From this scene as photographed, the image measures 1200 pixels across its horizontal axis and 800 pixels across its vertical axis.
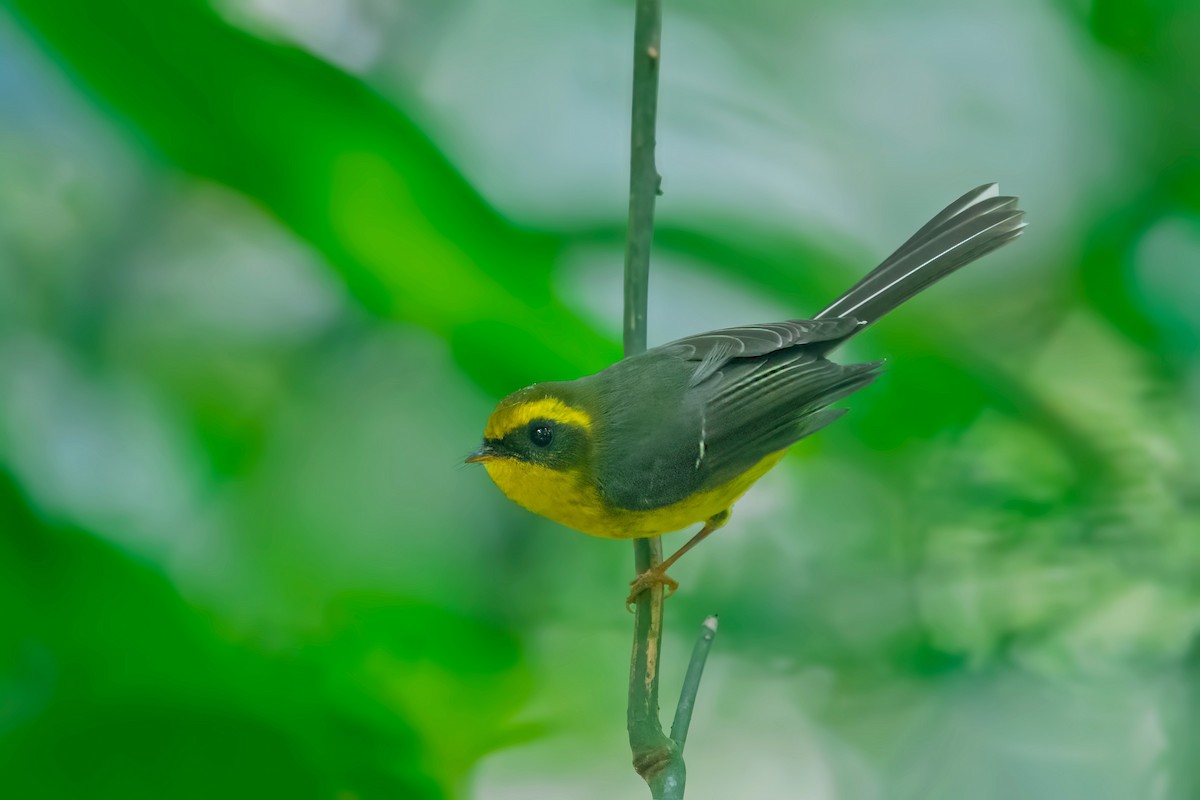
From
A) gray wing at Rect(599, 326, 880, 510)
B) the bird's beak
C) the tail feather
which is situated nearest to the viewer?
the bird's beak

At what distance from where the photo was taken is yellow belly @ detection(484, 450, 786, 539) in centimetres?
196

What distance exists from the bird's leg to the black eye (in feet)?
1.08

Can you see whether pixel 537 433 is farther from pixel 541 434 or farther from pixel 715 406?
pixel 715 406

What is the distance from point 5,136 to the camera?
9.87 ft

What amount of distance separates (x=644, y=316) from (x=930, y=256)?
1.79 ft

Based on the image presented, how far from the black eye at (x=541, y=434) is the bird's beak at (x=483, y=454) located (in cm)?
7

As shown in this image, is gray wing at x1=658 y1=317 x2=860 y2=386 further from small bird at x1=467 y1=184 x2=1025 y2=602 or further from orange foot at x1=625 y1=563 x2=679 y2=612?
orange foot at x1=625 y1=563 x2=679 y2=612

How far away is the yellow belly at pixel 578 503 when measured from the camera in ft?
6.42

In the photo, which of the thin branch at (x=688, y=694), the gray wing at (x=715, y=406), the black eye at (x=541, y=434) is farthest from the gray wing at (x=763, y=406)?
the thin branch at (x=688, y=694)

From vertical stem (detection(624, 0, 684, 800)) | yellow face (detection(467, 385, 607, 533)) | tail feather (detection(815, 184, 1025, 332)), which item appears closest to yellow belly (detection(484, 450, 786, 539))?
yellow face (detection(467, 385, 607, 533))

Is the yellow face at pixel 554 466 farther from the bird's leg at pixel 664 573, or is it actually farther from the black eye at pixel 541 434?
the bird's leg at pixel 664 573

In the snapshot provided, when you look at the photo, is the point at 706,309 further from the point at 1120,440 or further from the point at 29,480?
the point at 29,480

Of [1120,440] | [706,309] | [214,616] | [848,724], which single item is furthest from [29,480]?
[1120,440]

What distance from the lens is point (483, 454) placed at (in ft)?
6.22
